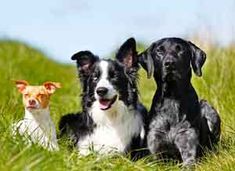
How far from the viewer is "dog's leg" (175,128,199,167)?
24.6 ft

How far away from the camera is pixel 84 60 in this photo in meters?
7.84

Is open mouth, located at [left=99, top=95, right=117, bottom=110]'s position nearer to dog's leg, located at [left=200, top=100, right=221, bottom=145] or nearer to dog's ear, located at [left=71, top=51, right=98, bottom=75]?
dog's ear, located at [left=71, top=51, right=98, bottom=75]

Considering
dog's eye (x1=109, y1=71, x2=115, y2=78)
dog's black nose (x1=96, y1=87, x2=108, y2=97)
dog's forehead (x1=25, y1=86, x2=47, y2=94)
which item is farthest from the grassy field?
dog's eye (x1=109, y1=71, x2=115, y2=78)

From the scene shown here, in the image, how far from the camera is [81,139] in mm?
7883

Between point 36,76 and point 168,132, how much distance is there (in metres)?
6.84

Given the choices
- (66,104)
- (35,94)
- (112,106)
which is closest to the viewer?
(35,94)

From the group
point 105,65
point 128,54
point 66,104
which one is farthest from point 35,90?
point 66,104

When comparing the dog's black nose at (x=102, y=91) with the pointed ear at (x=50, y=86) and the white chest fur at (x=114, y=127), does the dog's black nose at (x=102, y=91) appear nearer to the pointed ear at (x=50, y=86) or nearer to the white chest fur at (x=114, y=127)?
the white chest fur at (x=114, y=127)

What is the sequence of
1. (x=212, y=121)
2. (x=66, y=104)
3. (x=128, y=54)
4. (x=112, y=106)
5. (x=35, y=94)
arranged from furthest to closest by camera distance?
(x=66, y=104) → (x=212, y=121) → (x=128, y=54) → (x=112, y=106) → (x=35, y=94)

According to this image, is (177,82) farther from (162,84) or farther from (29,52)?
(29,52)

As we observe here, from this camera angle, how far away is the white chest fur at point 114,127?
25.2 feet

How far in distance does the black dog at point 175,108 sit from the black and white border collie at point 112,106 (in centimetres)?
24

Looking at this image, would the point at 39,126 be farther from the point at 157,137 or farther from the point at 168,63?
the point at 168,63

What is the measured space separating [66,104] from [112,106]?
13.2 ft
